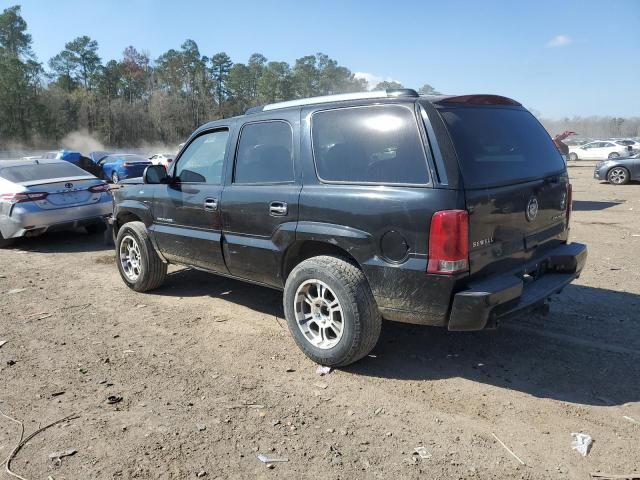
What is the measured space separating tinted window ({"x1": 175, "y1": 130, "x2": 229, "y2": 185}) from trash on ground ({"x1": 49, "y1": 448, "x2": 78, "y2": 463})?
2545 millimetres

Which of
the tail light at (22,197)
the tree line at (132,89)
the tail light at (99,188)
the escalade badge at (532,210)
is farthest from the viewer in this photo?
the tree line at (132,89)

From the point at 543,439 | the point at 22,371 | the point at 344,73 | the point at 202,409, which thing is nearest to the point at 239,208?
the point at 202,409

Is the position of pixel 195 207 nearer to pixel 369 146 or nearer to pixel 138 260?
pixel 138 260

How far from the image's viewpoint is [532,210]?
3.56 m

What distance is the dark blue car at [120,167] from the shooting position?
2523 cm

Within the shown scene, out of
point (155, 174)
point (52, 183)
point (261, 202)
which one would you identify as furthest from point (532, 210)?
point (52, 183)

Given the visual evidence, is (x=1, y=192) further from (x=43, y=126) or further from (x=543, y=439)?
(x=43, y=126)

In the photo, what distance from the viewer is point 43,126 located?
6122cm

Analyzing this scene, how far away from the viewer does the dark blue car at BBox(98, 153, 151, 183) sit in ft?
82.8

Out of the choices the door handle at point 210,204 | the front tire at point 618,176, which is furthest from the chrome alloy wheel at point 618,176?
the door handle at point 210,204

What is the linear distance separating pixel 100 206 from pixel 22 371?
5268 millimetres

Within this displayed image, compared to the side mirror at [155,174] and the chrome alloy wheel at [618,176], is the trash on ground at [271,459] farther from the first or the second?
the chrome alloy wheel at [618,176]

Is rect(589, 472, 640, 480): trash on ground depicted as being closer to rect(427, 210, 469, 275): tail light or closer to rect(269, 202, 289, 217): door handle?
rect(427, 210, 469, 275): tail light

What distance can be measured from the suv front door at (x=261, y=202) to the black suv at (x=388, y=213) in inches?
0.5
